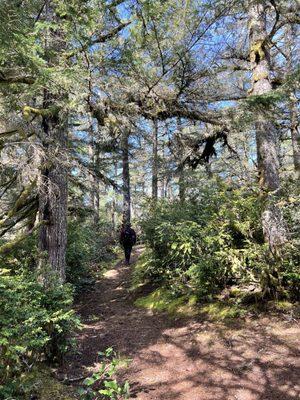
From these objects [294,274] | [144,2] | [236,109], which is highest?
[144,2]

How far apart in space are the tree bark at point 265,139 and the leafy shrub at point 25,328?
427 centimetres

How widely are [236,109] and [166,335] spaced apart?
5322 mm

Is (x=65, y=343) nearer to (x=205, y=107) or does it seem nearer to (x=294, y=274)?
(x=294, y=274)

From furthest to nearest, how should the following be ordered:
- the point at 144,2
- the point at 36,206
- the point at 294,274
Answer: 1. the point at 36,206
2. the point at 294,274
3. the point at 144,2

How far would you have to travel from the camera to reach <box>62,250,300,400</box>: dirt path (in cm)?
424

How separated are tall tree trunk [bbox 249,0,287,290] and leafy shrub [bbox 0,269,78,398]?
4.10 m

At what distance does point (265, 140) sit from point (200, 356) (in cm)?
506

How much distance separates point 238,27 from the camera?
886 cm

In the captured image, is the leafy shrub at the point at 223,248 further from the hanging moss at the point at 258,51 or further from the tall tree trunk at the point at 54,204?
the hanging moss at the point at 258,51

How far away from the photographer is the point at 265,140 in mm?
7746

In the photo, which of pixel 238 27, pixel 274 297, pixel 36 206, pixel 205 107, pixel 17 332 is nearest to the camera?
pixel 17 332

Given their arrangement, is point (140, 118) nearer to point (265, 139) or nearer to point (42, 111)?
point (42, 111)

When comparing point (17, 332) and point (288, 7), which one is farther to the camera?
point (288, 7)

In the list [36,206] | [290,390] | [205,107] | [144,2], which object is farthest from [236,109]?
[290,390]
